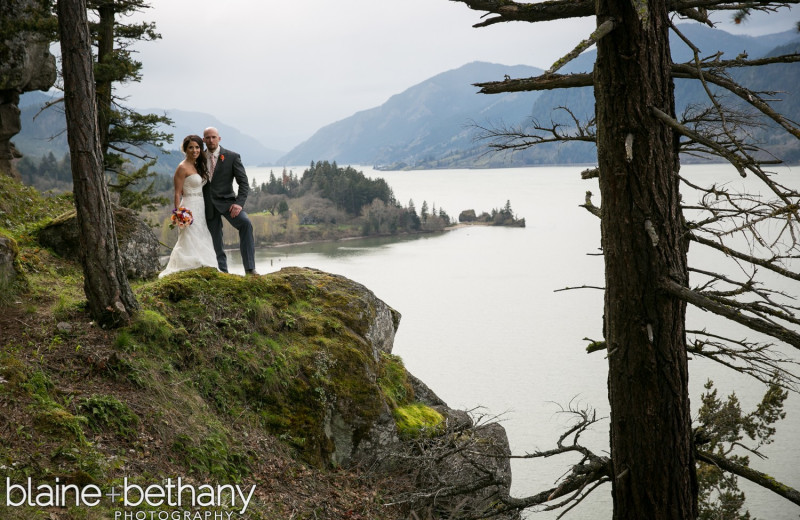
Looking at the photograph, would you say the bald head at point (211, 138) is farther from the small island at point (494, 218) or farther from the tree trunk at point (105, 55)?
the small island at point (494, 218)

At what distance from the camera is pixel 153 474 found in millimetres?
4660

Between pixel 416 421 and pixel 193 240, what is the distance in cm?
396

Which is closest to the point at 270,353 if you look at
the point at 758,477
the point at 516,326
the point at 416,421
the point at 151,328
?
the point at 151,328

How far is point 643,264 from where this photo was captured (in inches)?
141

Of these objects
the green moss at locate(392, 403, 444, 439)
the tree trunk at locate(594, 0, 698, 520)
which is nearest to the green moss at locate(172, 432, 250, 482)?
the green moss at locate(392, 403, 444, 439)

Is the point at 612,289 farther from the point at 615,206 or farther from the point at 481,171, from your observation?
the point at 481,171

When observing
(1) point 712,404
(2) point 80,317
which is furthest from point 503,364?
(2) point 80,317

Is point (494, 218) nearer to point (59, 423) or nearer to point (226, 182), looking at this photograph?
point (226, 182)

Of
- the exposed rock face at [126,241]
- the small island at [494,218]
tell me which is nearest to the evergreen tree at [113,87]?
the exposed rock face at [126,241]

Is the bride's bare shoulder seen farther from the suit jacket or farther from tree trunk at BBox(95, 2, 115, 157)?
tree trunk at BBox(95, 2, 115, 157)

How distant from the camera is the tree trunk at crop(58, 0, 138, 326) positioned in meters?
5.61

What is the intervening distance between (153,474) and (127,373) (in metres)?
1.25

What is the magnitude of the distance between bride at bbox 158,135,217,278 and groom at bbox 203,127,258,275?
0.37ft

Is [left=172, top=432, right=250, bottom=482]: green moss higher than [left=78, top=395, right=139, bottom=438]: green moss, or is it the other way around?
[left=78, top=395, right=139, bottom=438]: green moss
